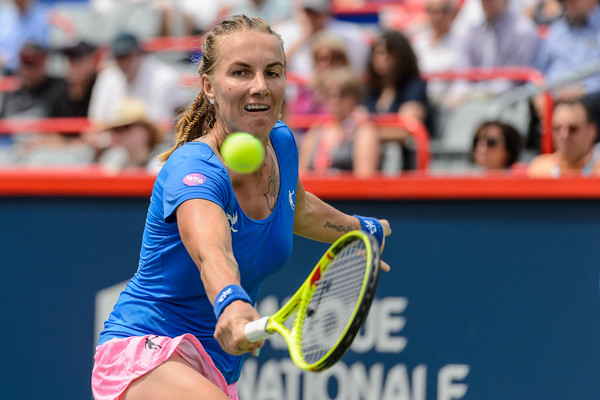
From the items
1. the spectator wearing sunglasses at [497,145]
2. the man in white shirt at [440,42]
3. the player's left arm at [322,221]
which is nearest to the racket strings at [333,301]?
the player's left arm at [322,221]

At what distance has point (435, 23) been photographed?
24.1 feet

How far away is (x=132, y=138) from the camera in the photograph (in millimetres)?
6520

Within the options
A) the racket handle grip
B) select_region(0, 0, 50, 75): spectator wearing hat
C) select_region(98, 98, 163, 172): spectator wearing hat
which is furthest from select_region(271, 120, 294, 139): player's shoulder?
select_region(0, 0, 50, 75): spectator wearing hat

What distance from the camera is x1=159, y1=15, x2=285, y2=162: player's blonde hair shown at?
281cm

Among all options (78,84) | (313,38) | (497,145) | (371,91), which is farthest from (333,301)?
(78,84)

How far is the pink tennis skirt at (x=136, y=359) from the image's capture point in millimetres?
2814

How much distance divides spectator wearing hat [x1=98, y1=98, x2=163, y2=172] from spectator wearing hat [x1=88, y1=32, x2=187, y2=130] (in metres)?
0.65

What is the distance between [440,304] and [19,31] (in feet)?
21.7

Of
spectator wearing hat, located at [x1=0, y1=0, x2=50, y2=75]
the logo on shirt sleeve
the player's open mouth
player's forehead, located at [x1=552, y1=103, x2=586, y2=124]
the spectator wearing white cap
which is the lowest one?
the logo on shirt sleeve

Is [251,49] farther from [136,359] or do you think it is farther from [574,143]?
[574,143]

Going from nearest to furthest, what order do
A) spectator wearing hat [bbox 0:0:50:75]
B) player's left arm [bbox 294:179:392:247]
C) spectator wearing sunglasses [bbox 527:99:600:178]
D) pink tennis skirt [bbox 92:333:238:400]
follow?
pink tennis skirt [bbox 92:333:238:400]
player's left arm [bbox 294:179:392:247]
spectator wearing sunglasses [bbox 527:99:600:178]
spectator wearing hat [bbox 0:0:50:75]

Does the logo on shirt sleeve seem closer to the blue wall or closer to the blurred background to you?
the blurred background

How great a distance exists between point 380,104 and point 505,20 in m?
1.21

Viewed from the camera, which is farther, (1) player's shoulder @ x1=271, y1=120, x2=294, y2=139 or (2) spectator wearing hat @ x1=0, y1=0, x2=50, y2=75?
(2) spectator wearing hat @ x1=0, y1=0, x2=50, y2=75
